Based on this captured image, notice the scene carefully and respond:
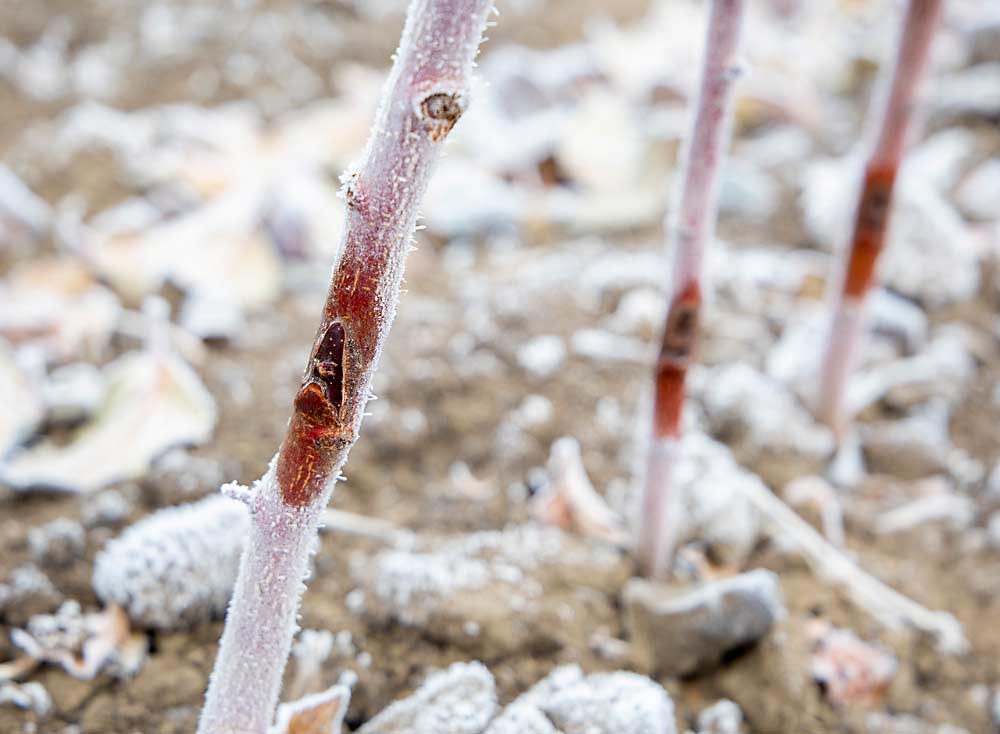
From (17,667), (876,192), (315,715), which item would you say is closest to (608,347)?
(876,192)

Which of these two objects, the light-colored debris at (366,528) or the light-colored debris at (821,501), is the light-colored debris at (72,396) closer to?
the light-colored debris at (366,528)

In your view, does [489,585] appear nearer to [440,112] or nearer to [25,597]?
[25,597]

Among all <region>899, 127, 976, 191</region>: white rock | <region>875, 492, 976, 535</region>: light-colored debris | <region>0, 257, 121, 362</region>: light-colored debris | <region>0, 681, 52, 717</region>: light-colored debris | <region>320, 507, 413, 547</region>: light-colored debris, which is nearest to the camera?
<region>0, 681, 52, 717</region>: light-colored debris

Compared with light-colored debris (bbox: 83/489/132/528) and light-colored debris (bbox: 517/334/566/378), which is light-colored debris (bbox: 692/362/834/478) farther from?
light-colored debris (bbox: 83/489/132/528)

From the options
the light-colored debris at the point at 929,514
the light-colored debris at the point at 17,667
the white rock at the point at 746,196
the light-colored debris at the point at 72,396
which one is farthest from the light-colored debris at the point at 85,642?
the white rock at the point at 746,196

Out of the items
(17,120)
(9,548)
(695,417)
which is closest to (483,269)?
(695,417)

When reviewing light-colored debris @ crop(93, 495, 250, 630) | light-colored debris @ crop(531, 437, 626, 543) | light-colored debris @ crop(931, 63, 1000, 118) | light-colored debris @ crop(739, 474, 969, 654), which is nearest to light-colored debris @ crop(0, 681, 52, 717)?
light-colored debris @ crop(93, 495, 250, 630)
